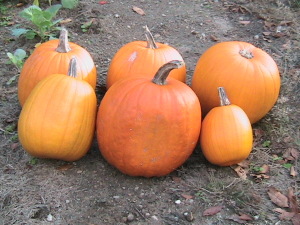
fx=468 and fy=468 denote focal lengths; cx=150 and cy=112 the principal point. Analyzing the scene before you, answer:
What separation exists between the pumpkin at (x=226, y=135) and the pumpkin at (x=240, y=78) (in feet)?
0.80

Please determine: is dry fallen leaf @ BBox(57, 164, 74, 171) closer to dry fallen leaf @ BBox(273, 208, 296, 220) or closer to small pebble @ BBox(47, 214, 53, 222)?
small pebble @ BBox(47, 214, 53, 222)

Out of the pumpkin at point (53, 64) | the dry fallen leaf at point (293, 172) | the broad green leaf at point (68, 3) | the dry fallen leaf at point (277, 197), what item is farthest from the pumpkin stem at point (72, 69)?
the broad green leaf at point (68, 3)

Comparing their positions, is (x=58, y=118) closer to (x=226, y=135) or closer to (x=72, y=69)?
(x=72, y=69)

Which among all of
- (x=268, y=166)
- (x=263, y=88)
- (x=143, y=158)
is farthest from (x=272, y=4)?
(x=143, y=158)

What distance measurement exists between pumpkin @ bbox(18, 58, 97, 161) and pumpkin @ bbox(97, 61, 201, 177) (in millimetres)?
123

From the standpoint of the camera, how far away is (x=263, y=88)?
131 inches

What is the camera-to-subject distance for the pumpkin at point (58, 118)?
9.65ft

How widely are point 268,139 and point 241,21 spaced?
2.24m

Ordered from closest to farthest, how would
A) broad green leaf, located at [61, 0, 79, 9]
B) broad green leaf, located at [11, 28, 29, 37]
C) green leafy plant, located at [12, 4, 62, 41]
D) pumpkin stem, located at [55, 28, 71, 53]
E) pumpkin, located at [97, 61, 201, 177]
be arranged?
pumpkin, located at [97, 61, 201, 177]
pumpkin stem, located at [55, 28, 71, 53]
green leafy plant, located at [12, 4, 62, 41]
broad green leaf, located at [11, 28, 29, 37]
broad green leaf, located at [61, 0, 79, 9]

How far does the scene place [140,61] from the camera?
3373 millimetres

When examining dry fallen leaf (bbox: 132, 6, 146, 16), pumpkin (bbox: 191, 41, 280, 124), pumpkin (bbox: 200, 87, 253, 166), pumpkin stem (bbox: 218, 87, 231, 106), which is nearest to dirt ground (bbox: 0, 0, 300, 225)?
pumpkin (bbox: 200, 87, 253, 166)

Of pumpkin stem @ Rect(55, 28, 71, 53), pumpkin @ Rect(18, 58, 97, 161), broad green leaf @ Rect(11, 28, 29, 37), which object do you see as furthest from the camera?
broad green leaf @ Rect(11, 28, 29, 37)

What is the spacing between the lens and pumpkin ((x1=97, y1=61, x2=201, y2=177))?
9.31 ft

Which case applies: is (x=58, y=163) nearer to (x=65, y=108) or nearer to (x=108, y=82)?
(x=65, y=108)
